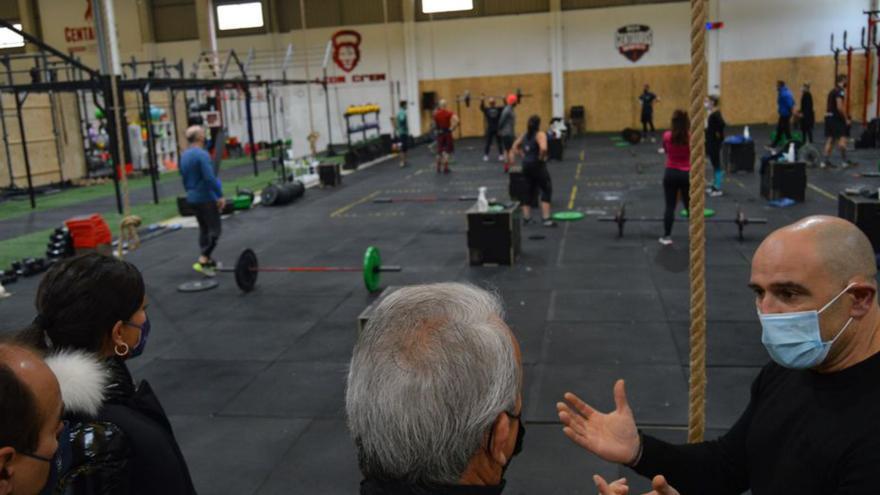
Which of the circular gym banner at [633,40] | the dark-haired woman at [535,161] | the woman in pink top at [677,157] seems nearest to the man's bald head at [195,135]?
the dark-haired woman at [535,161]

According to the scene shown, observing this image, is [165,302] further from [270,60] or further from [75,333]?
[270,60]

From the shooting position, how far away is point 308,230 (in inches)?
446

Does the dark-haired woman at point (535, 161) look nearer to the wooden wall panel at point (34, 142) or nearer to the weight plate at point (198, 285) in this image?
the weight plate at point (198, 285)

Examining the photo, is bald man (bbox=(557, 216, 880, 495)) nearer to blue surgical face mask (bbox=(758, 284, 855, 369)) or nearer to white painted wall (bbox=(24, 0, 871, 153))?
blue surgical face mask (bbox=(758, 284, 855, 369))

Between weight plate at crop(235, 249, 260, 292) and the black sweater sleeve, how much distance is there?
6089 mm

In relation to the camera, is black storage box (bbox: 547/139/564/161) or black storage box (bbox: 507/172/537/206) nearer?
black storage box (bbox: 507/172/537/206)

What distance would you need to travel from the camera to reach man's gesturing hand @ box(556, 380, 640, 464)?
203cm

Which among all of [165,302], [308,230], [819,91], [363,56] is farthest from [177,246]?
[819,91]

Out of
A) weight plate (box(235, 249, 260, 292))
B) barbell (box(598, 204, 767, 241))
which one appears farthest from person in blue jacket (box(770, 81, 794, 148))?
weight plate (box(235, 249, 260, 292))

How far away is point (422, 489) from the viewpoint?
128 cm

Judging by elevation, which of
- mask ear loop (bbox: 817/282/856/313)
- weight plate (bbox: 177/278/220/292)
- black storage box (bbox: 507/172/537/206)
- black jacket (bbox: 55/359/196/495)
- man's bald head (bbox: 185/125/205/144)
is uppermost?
man's bald head (bbox: 185/125/205/144)

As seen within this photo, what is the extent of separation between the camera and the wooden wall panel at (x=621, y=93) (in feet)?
86.3

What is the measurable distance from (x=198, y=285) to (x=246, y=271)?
2.35 ft

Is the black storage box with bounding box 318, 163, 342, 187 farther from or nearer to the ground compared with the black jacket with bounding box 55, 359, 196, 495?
nearer to the ground
